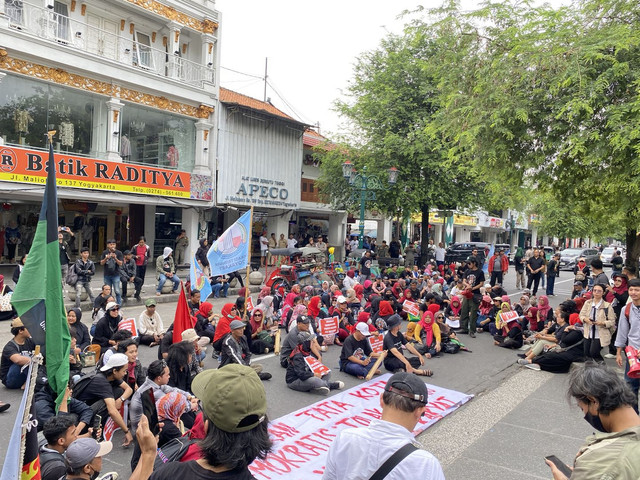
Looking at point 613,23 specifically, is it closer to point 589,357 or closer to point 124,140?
point 589,357

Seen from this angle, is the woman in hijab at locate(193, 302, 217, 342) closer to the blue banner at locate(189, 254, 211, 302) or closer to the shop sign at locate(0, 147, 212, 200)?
the blue banner at locate(189, 254, 211, 302)

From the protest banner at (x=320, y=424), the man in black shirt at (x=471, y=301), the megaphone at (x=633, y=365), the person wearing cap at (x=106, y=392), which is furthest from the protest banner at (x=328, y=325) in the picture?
the megaphone at (x=633, y=365)

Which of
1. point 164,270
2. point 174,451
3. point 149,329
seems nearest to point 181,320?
point 149,329

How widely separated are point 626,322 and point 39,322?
739 centimetres

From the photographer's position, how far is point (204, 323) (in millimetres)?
9961

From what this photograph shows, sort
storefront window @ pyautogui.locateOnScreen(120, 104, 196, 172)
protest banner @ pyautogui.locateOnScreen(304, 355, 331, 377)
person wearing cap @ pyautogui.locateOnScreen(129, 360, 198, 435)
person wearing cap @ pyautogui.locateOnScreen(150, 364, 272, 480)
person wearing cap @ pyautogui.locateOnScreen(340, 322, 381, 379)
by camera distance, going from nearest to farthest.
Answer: person wearing cap @ pyautogui.locateOnScreen(150, 364, 272, 480) → person wearing cap @ pyautogui.locateOnScreen(129, 360, 198, 435) → protest banner @ pyautogui.locateOnScreen(304, 355, 331, 377) → person wearing cap @ pyautogui.locateOnScreen(340, 322, 381, 379) → storefront window @ pyautogui.locateOnScreen(120, 104, 196, 172)

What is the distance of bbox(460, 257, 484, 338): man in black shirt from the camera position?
1202cm

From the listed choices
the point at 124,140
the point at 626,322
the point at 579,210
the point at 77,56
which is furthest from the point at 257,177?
the point at 626,322

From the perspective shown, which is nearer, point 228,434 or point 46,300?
point 228,434

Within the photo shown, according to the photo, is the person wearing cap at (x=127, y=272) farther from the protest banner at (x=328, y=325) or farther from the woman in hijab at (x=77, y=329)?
the protest banner at (x=328, y=325)

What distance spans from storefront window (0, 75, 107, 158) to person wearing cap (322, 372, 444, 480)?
16787mm

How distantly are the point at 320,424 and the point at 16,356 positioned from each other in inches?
170

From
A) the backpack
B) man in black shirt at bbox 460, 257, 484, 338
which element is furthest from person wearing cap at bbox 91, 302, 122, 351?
man in black shirt at bbox 460, 257, 484, 338

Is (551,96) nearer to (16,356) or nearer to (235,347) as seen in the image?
(235,347)
